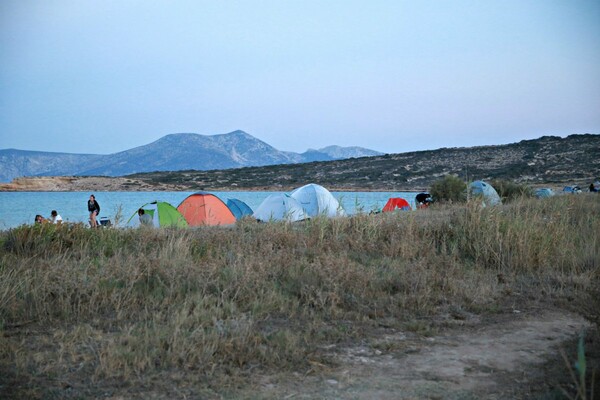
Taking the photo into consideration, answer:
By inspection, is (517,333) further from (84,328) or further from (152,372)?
(84,328)

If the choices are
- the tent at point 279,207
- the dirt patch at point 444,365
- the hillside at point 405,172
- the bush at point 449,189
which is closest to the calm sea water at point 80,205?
the tent at point 279,207

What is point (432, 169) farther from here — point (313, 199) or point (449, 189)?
point (313, 199)

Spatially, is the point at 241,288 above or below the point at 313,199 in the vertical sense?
below

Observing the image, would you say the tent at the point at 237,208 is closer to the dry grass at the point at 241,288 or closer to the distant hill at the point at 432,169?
the dry grass at the point at 241,288

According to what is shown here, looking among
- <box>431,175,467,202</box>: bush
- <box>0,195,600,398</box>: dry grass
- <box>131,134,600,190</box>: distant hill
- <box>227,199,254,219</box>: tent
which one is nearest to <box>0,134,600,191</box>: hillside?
<box>131,134,600,190</box>: distant hill

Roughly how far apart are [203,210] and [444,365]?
1530cm

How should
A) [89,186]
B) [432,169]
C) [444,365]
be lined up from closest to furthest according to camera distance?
1. [444,365]
2. [432,169]
3. [89,186]

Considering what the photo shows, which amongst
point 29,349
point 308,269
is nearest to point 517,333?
point 308,269

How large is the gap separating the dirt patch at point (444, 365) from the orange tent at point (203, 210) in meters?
14.1

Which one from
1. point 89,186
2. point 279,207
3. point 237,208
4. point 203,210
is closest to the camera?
point 203,210

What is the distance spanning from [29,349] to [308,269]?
11.2 ft

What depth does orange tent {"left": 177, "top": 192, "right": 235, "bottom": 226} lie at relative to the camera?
18797 mm

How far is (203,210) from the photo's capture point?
18812mm

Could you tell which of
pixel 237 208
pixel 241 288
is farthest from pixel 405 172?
pixel 241 288
